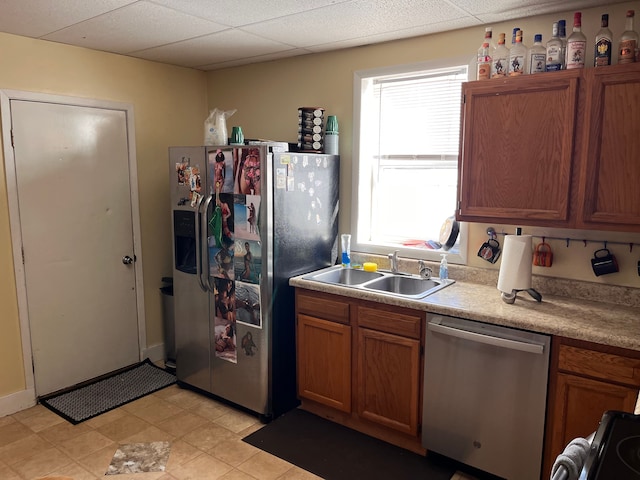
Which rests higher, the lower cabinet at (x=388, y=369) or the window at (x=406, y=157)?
the window at (x=406, y=157)

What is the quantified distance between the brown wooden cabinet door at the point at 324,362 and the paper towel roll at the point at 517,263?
910 mm

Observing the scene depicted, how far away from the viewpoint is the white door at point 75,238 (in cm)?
316

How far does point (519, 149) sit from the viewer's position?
2.43 metres

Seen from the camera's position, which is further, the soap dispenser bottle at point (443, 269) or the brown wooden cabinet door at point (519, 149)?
the soap dispenser bottle at point (443, 269)

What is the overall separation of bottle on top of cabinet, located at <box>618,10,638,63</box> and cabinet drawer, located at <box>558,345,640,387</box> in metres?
1.28

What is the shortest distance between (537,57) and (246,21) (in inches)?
59.8

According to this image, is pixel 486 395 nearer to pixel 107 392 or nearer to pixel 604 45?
pixel 604 45

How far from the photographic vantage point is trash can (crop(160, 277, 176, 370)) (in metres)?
3.87

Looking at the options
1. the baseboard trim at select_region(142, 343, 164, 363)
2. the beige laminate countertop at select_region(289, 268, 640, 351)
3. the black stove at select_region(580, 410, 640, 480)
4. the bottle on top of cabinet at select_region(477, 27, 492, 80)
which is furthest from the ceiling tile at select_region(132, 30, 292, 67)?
the black stove at select_region(580, 410, 640, 480)

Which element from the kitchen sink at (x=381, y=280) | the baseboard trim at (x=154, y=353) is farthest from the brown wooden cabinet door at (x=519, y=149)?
the baseboard trim at (x=154, y=353)

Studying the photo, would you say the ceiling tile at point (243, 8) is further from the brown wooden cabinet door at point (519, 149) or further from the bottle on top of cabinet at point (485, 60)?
the brown wooden cabinet door at point (519, 149)

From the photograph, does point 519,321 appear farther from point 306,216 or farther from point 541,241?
point 306,216

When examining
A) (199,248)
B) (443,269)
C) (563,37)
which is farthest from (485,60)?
(199,248)

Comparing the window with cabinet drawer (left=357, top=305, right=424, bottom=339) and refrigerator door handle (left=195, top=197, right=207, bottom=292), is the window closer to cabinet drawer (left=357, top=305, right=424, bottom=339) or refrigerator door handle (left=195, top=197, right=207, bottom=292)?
cabinet drawer (left=357, top=305, right=424, bottom=339)
